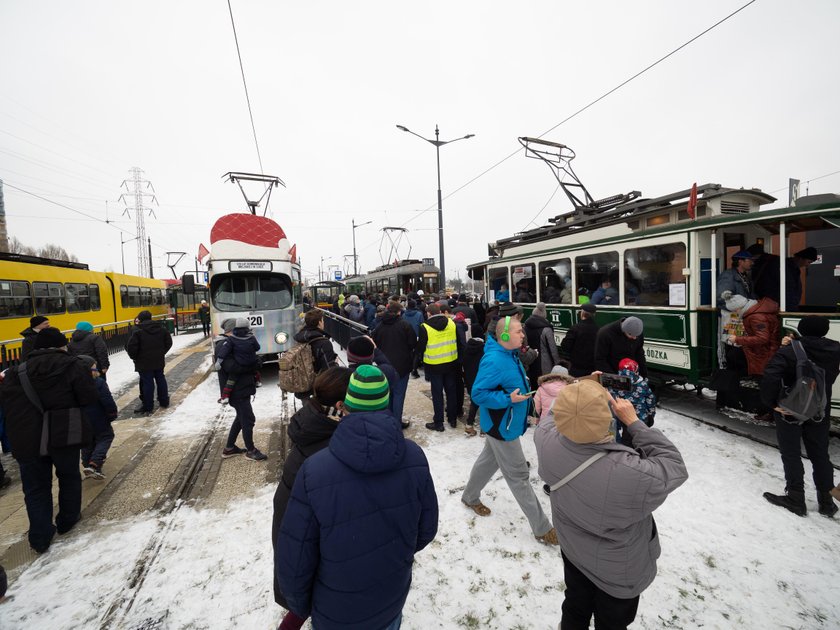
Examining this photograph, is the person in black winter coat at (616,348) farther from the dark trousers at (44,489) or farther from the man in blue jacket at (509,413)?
the dark trousers at (44,489)

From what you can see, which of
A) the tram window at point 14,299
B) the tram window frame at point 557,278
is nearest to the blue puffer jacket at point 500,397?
the tram window frame at point 557,278

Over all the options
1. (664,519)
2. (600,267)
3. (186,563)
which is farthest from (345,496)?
(600,267)

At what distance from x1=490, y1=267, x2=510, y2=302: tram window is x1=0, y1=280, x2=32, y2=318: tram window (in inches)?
484

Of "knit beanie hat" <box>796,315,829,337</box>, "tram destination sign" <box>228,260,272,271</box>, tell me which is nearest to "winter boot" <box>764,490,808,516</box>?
"knit beanie hat" <box>796,315,829,337</box>

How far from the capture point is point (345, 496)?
4.66ft

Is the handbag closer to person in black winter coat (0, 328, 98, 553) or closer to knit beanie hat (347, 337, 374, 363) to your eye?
person in black winter coat (0, 328, 98, 553)

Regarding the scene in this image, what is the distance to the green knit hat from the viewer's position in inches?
62.6

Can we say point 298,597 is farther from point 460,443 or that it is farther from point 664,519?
point 460,443

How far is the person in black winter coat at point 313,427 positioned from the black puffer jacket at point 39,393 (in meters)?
2.58

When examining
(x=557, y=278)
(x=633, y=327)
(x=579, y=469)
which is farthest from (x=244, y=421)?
(x=557, y=278)

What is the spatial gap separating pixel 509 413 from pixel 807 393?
2.65 meters

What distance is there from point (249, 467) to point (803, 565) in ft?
17.3

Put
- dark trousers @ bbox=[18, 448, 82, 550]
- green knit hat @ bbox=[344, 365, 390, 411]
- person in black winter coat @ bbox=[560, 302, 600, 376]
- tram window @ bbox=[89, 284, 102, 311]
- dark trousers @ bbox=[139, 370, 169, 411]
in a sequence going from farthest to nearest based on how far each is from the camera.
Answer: tram window @ bbox=[89, 284, 102, 311] < dark trousers @ bbox=[139, 370, 169, 411] < person in black winter coat @ bbox=[560, 302, 600, 376] < dark trousers @ bbox=[18, 448, 82, 550] < green knit hat @ bbox=[344, 365, 390, 411]

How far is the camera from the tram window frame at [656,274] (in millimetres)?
5668
